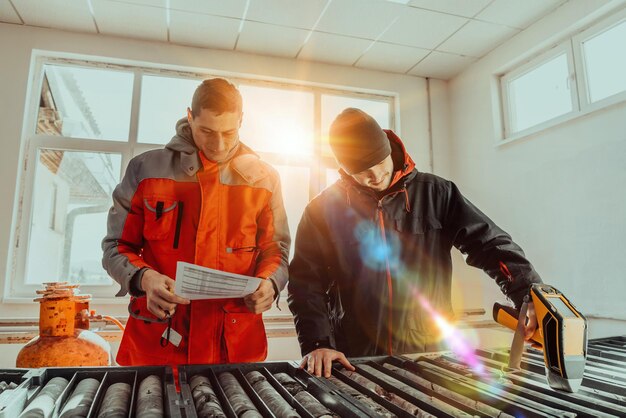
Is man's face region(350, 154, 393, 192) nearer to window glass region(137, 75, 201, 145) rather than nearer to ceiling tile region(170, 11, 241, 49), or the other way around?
ceiling tile region(170, 11, 241, 49)

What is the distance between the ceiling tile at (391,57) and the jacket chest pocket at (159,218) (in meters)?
2.84

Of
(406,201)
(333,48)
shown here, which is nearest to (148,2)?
(333,48)

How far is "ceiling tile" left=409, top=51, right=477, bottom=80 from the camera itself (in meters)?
3.89

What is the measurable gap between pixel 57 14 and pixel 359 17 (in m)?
2.25

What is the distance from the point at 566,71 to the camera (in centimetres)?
316

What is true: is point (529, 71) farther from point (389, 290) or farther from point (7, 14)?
point (7, 14)

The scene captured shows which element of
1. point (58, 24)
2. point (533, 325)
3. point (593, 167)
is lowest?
point (533, 325)

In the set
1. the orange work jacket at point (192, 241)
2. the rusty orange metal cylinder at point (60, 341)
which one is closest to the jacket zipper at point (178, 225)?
the orange work jacket at point (192, 241)

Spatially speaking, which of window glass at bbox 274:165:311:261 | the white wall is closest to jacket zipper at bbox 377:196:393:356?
the white wall

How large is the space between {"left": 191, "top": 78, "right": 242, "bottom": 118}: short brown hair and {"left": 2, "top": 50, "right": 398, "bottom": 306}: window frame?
7.77 feet

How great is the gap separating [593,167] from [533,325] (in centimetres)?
229

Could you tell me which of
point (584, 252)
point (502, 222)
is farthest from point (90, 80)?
point (584, 252)

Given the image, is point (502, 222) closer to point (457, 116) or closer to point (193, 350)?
point (457, 116)

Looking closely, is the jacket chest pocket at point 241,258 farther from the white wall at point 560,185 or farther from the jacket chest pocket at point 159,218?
the white wall at point 560,185
